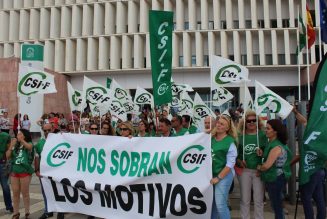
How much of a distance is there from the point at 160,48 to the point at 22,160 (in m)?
3.56

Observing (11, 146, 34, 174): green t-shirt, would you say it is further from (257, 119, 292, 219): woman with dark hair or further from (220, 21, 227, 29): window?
(220, 21, 227, 29): window

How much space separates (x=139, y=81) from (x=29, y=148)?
112 feet

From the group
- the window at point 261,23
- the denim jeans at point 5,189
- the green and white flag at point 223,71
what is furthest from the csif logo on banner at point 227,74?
the window at point 261,23

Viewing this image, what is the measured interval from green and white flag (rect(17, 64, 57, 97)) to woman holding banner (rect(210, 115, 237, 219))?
4068mm

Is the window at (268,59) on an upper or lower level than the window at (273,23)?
lower

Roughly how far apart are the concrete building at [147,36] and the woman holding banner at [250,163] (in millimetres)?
32436

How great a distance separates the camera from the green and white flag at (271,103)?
6734 millimetres

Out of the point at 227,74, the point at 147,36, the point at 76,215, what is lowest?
the point at 76,215

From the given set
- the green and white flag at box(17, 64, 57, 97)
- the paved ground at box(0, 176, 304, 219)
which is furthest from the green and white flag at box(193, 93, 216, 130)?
the green and white flag at box(17, 64, 57, 97)

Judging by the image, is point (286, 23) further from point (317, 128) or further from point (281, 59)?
point (317, 128)

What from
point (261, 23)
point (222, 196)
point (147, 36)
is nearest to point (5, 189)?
point (222, 196)

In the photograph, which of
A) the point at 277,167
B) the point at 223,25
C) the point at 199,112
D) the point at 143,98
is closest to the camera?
the point at 277,167

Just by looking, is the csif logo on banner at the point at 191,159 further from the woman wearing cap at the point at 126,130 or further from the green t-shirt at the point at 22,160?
the green t-shirt at the point at 22,160

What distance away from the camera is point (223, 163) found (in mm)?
5941
